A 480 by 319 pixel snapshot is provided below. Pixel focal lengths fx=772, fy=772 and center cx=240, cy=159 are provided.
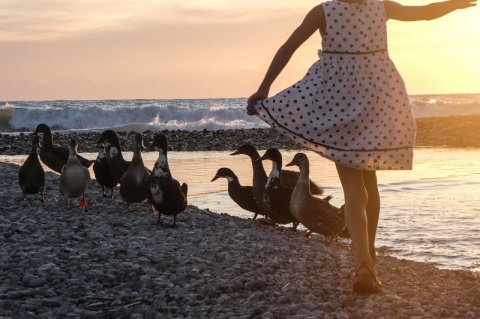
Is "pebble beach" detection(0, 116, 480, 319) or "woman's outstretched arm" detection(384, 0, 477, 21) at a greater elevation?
"woman's outstretched arm" detection(384, 0, 477, 21)

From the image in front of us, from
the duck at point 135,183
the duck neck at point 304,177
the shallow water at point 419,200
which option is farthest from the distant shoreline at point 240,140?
the duck neck at point 304,177

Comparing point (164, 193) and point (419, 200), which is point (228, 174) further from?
point (419, 200)

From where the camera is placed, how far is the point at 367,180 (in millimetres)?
6465

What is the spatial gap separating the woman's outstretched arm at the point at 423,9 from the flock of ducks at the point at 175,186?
3806mm

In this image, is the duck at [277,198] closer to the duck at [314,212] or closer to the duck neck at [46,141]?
the duck at [314,212]

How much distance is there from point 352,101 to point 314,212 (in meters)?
3.87

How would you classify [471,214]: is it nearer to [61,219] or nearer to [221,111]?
[61,219]

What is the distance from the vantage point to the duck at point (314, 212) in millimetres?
9711

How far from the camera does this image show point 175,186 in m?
10.4

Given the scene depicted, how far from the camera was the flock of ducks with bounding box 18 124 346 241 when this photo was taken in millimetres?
9812

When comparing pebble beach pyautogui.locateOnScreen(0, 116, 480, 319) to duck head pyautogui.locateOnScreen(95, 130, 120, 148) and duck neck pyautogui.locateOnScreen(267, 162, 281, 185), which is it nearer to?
duck neck pyautogui.locateOnScreen(267, 162, 281, 185)

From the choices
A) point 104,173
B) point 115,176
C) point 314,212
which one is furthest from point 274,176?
point 104,173

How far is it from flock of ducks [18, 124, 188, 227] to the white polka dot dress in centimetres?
436

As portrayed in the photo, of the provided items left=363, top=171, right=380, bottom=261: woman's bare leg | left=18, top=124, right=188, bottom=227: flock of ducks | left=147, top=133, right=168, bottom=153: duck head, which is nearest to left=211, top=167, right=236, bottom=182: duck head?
left=18, top=124, right=188, bottom=227: flock of ducks
